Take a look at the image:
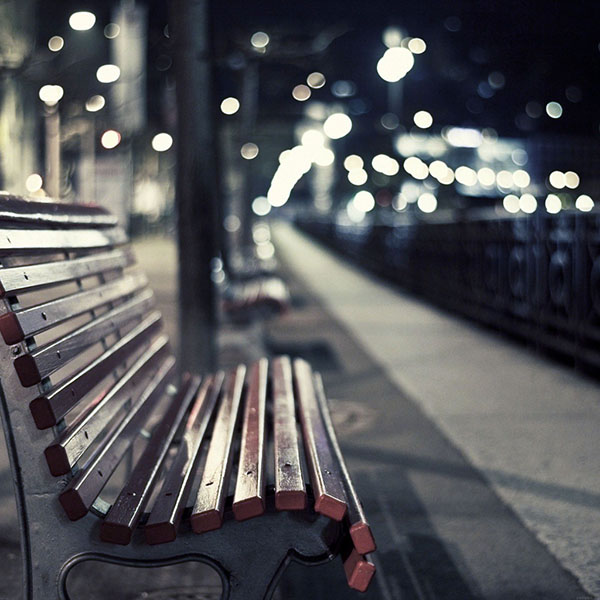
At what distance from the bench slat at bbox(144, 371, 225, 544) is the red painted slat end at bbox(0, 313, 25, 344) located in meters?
0.56

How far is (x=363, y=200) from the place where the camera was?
98.6 metres

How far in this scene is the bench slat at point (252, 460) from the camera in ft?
7.57

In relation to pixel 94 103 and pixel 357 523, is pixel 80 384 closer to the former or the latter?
pixel 357 523

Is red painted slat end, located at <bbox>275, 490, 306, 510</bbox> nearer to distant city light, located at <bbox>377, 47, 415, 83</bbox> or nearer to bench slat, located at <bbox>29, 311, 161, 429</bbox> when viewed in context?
bench slat, located at <bbox>29, 311, 161, 429</bbox>

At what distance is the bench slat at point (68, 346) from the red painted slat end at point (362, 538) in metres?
0.85

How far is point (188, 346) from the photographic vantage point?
6.06 meters

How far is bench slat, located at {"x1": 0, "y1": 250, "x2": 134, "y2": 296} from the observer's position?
94.1 inches

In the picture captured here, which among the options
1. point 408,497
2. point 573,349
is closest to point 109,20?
point 573,349

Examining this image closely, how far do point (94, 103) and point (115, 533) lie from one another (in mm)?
33535

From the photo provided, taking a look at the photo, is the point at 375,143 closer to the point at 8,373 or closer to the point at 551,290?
the point at 551,290

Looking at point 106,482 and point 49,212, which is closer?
point 106,482

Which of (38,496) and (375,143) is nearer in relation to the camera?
(38,496)

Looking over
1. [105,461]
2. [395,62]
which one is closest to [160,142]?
[395,62]

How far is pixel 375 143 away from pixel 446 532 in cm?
9601
